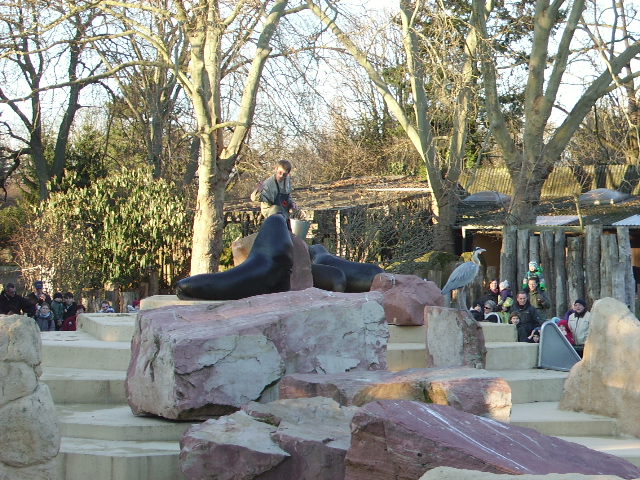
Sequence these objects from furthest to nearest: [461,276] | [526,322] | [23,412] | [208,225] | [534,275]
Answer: [208,225]
[534,275]
[526,322]
[461,276]
[23,412]

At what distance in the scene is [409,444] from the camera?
19.1 ft

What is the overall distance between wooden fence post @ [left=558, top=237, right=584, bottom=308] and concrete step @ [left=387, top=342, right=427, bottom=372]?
11.5 meters

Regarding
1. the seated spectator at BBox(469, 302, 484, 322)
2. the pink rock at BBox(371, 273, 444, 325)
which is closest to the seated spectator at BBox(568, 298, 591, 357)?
the seated spectator at BBox(469, 302, 484, 322)

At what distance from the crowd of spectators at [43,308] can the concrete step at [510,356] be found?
596 cm

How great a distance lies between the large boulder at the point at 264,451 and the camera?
6750 mm

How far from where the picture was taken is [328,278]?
12148mm

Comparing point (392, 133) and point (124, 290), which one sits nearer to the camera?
point (124, 290)

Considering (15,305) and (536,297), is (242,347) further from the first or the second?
(536,297)

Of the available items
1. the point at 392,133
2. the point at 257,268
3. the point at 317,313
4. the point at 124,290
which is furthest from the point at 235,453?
the point at 392,133

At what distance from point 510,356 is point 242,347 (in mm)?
3710

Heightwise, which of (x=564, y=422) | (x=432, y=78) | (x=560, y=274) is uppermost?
(x=432, y=78)

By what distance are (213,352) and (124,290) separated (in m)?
18.6

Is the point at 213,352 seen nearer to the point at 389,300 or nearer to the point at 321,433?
the point at 321,433

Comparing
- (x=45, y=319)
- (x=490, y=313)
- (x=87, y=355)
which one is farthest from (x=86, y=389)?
(x=45, y=319)
